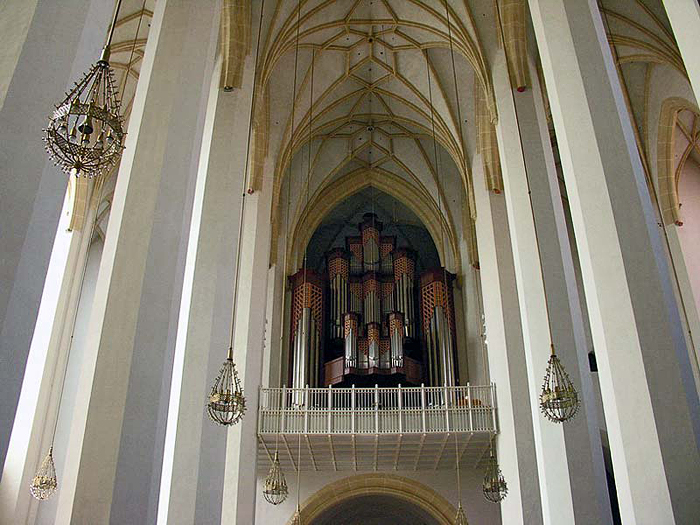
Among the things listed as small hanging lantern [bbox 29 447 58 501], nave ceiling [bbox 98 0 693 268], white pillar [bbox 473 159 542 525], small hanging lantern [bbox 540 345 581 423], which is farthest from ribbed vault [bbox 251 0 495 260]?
small hanging lantern [bbox 29 447 58 501]

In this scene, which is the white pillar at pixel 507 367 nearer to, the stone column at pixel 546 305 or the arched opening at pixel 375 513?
the stone column at pixel 546 305

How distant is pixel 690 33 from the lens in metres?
5.64

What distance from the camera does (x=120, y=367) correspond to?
6164 millimetres

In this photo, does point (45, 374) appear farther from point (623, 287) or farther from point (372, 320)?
point (623, 287)

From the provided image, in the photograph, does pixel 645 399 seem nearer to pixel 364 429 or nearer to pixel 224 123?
pixel 224 123

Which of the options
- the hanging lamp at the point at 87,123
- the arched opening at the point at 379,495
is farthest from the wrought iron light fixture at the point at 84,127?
the arched opening at the point at 379,495

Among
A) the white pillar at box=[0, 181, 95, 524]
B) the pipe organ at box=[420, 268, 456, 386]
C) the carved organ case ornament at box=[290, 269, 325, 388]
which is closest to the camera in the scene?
the white pillar at box=[0, 181, 95, 524]

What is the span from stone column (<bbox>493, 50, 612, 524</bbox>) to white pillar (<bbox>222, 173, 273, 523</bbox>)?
5361 millimetres

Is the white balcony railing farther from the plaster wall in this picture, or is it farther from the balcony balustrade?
the plaster wall

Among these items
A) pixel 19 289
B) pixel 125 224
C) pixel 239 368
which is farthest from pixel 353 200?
pixel 19 289

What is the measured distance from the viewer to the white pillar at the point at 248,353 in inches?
480

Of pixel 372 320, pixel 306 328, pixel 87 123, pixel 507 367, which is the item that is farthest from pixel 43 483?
pixel 372 320

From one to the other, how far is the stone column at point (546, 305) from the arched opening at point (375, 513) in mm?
8766

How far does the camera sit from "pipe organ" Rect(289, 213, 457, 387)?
1919 cm
